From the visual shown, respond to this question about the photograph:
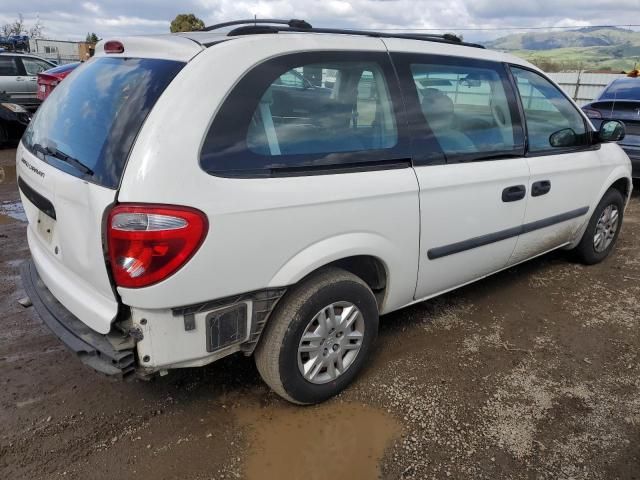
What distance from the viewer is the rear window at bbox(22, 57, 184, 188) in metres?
2.10

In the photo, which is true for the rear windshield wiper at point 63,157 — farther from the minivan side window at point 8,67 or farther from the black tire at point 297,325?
the minivan side window at point 8,67

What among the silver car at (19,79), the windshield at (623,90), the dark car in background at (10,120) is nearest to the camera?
the windshield at (623,90)

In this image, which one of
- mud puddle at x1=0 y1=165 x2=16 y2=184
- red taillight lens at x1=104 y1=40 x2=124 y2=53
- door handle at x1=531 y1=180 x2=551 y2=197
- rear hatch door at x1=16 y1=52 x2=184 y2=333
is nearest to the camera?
rear hatch door at x1=16 y1=52 x2=184 y2=333

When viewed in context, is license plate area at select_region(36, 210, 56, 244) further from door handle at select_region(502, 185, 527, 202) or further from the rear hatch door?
door handle at select_region(502, 185, 527, 202)

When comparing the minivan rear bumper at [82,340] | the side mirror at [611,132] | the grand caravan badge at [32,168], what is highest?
the side mirror at [611,132]

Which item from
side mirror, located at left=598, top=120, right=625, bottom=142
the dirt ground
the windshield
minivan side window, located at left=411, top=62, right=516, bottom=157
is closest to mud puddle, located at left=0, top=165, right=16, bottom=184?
the dirt ground

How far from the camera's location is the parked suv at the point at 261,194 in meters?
2.03

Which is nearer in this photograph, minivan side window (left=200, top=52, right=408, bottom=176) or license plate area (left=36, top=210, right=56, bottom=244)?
minivan side window (left=200, top=52, right=408, bottom=176)

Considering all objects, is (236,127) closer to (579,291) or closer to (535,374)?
(535,374)

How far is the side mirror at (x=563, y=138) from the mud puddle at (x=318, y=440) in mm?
2399

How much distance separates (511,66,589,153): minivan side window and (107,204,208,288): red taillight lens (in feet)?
8.36

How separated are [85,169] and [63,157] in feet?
0.92

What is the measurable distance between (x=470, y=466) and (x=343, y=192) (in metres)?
1.39

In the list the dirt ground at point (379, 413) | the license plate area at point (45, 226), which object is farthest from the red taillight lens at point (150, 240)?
the dirt ground at point (379, 413)
